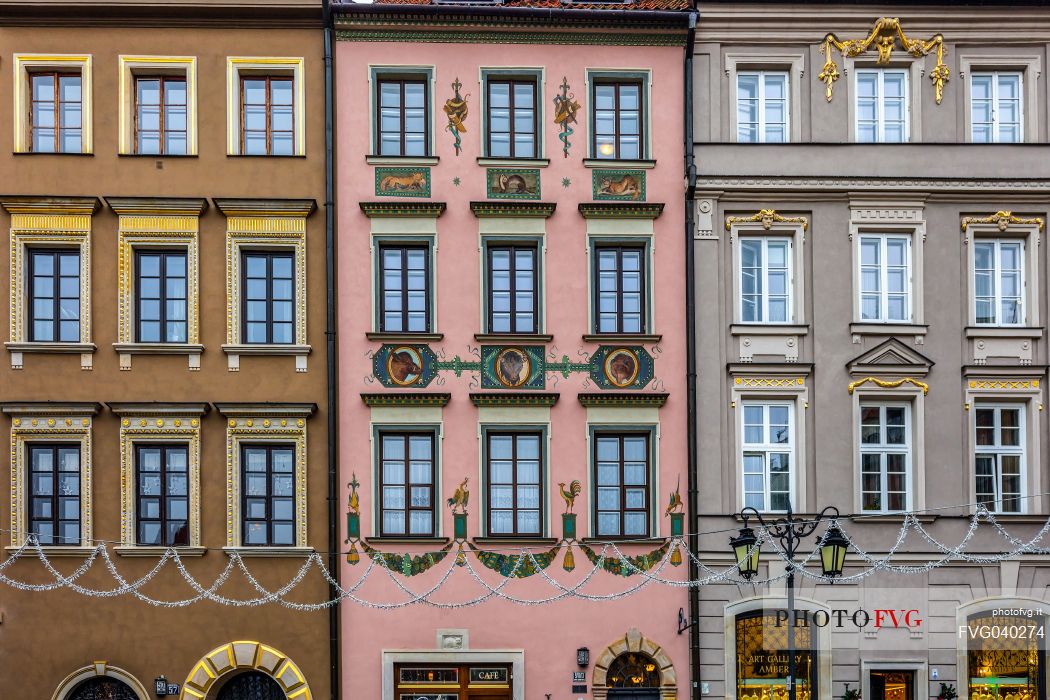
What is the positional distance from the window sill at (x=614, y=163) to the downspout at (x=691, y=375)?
76 cm

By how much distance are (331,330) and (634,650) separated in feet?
26.1

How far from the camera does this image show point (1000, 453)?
20.2m

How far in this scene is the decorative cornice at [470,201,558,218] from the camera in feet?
65.7

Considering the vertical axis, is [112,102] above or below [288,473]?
above

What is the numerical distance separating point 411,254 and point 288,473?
4.61 metres

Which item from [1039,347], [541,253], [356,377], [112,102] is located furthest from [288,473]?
[1039,347]

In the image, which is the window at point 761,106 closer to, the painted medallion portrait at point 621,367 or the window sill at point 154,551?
the painted medallion portrait at point 621,367

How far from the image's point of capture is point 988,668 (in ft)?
65.1

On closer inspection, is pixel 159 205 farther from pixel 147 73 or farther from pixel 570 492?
pixel 570 492

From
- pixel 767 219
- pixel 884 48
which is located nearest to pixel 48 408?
pixel 767 219

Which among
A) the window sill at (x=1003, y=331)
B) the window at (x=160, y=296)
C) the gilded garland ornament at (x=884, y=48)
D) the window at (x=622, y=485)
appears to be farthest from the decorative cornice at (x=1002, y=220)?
the window at (x=160, y=296)

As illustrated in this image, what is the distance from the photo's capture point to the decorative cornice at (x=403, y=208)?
1995 cm

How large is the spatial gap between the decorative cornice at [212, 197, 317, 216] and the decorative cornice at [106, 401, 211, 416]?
3.57m

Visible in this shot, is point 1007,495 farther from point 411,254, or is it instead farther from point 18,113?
point 18,113
